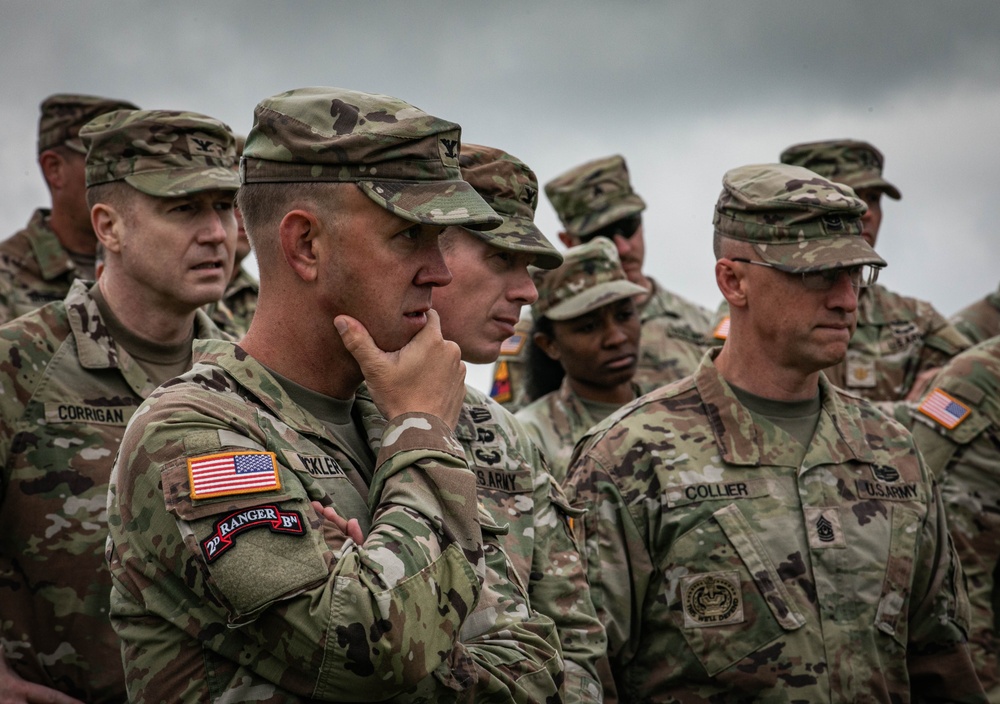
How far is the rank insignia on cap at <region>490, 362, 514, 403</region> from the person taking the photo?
9156 mm

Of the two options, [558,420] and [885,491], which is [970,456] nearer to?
[885,491]

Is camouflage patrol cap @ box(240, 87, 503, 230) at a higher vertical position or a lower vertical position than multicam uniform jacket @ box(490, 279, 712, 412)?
higher

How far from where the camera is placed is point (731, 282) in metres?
5.24

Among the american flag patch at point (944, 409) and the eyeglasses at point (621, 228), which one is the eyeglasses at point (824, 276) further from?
the eyeglasses at point (621, 228)

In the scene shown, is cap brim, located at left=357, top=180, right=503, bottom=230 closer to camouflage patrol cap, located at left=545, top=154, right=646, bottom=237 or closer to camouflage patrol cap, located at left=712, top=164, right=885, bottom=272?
camouflage patrol cap, located at left=712, top=164, right=885, bottom=272

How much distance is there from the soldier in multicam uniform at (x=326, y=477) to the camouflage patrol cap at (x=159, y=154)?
227cm

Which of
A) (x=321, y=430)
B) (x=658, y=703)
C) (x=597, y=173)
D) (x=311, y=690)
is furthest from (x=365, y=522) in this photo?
(x=597, y=173)

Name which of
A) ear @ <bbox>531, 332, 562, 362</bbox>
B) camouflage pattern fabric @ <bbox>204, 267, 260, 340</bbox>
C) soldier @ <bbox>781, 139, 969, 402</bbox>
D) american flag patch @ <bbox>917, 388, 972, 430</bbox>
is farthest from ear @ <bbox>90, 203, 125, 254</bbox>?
soldier @ <bbox>781, 139, 969, 402</bbox>

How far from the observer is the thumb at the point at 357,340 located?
302 centimetres

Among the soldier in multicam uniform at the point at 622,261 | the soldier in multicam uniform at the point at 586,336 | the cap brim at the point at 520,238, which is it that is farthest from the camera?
the soldier in multicam uniform at the point at 622,261

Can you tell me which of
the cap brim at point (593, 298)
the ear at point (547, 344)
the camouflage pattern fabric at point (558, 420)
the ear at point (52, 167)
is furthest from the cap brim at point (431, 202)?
the ear at point (52, 167)

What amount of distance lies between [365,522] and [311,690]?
0.47 m

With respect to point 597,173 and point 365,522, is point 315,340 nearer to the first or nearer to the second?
point 365,522

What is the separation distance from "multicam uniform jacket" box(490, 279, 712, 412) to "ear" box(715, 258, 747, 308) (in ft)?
9.30
